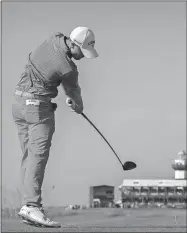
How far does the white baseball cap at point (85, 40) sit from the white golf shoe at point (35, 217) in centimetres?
133

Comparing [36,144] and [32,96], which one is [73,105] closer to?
[32,96]

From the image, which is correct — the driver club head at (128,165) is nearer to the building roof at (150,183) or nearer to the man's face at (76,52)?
the man's face at (76,52)

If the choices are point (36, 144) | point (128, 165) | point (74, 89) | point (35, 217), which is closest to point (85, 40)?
point (74, 89)

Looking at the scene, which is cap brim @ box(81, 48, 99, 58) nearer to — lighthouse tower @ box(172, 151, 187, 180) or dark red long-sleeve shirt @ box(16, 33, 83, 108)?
dark red long-sleeve shirt @ box(16, 33, 83, 108)

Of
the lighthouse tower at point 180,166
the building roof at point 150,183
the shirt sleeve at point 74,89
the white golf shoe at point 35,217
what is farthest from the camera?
the lighthouse tower at point 180,166

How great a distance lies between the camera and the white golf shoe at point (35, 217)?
21.8ft

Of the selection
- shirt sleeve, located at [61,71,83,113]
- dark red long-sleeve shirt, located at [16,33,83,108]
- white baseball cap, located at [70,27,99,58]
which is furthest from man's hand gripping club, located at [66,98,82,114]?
white baseball cap, located at [70,27,99,58]

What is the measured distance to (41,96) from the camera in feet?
22.3

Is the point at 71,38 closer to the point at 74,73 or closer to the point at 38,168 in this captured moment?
the point at 74,73

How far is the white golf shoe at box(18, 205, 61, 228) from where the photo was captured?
6633 millimetres

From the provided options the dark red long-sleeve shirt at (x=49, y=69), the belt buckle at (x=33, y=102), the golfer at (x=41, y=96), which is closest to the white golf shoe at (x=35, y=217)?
the golfer at (x=41, y=96)

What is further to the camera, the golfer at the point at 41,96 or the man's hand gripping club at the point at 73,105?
the man's hand gripping club at the point at 73,105

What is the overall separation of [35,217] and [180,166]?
4271 centimetres

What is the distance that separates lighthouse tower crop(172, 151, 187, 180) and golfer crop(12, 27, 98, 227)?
41399 millimetres
